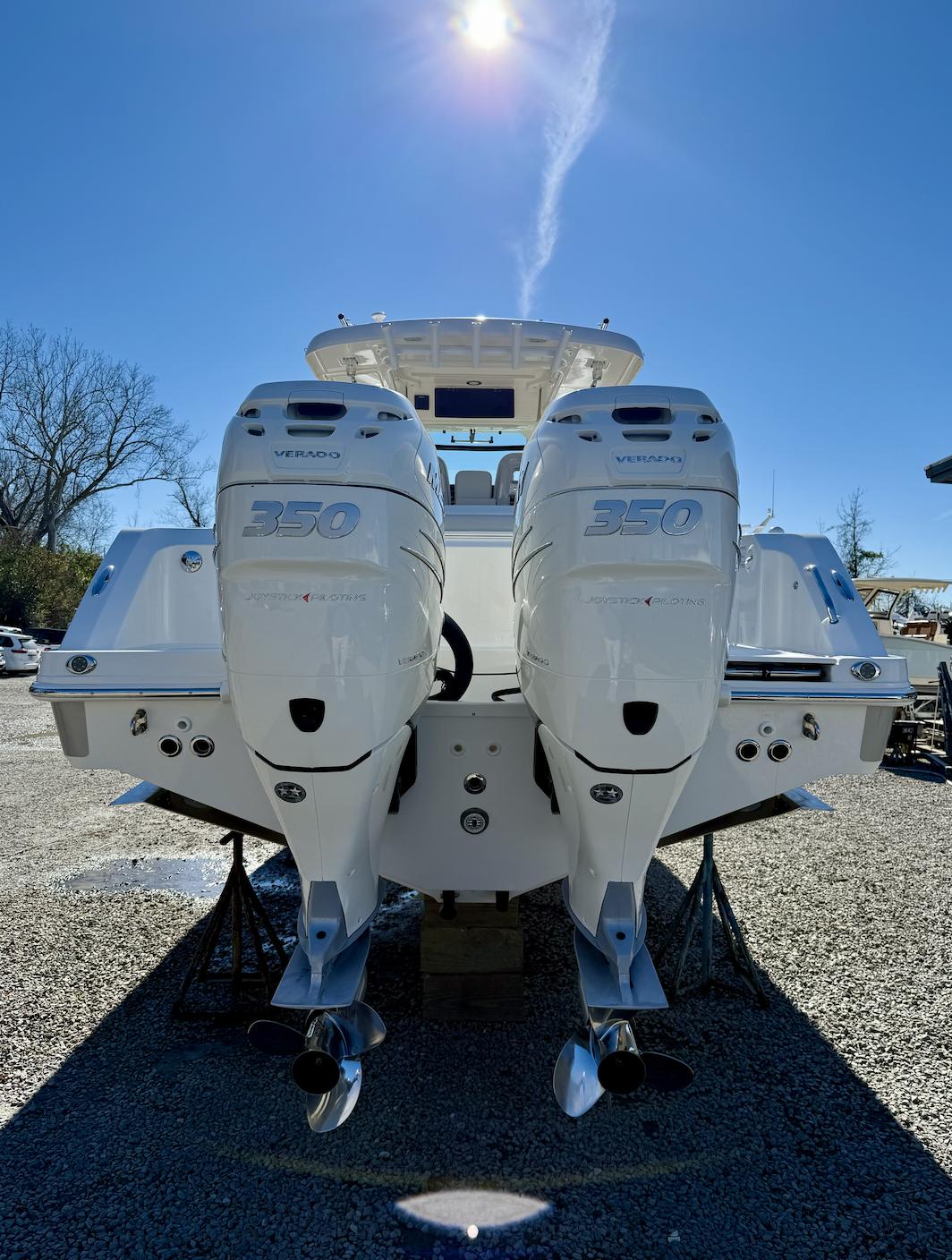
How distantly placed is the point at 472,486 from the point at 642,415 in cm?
271

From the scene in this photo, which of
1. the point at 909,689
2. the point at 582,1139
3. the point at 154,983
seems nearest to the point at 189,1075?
the point at 154,983

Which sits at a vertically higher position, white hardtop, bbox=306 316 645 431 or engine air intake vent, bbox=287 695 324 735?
white hardtop, bbox=306 316 645 431

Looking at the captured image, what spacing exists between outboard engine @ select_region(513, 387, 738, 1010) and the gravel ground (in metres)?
0.61

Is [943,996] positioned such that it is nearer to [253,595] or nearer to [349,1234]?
[349,1234]

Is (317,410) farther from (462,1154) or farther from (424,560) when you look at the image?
(462,1154)

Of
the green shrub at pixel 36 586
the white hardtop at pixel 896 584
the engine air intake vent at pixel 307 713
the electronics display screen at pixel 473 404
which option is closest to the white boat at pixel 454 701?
the engine air intake vent at pixel 307 713

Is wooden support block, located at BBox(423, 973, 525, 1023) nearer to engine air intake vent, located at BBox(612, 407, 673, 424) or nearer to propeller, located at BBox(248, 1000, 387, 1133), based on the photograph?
propeller, located at BBox(248, 1000, 387, 1133)

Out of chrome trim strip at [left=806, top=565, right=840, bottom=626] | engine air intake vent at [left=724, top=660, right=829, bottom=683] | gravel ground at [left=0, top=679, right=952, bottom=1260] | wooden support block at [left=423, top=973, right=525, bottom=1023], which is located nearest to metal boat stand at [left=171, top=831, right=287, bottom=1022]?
gravel ground at [left=0, top=679, right=952, bottom=1260]

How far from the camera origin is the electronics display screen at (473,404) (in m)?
5.37

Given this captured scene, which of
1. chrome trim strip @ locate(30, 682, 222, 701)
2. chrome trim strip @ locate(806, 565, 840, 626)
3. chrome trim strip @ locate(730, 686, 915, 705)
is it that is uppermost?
chrome trim strip @ locate(806, 565, 840, 626)

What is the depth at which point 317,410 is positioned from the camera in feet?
6.21

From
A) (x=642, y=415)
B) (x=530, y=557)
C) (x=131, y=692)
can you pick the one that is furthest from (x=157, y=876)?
(x=642, y=415)

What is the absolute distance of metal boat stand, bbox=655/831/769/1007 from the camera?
2.96m

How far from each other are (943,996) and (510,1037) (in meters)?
1.69
